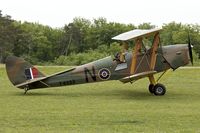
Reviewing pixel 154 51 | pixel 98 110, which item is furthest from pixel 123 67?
pixel 98 110

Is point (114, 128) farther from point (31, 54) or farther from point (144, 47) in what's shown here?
point (31, 54)

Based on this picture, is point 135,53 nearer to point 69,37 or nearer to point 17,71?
point 17,71

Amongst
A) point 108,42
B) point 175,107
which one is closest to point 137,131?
point 175,107

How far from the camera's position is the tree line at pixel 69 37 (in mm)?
85062

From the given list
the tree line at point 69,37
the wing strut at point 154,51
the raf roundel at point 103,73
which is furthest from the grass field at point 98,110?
the tree line at point 69,37

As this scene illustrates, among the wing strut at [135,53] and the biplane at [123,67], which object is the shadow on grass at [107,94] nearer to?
the biplane at [123,67]

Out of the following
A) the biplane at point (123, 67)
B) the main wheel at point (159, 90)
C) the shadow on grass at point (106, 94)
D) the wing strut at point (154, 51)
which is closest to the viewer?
the shadow on grass at point (106, 94)

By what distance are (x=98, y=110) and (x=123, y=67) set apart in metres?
5.65

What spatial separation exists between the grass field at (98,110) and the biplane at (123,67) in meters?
0.50

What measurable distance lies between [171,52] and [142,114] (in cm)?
646

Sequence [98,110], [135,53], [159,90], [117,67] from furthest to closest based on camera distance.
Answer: [117,67]
[135,53]
[159,90]
[98,110]

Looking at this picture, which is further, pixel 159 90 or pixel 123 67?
pixel 123 67

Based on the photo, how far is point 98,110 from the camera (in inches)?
488

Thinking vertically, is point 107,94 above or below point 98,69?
below
